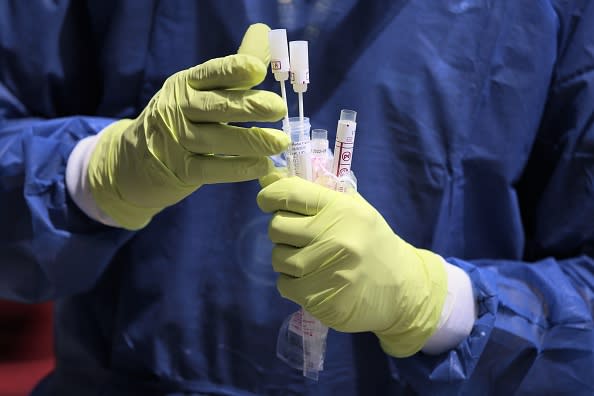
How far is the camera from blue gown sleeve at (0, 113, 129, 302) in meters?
0.86

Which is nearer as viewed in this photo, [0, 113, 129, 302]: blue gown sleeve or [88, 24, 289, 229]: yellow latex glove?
[88, 24, 289, 229]: yellow latex glove

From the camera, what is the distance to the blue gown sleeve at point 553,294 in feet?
2.54

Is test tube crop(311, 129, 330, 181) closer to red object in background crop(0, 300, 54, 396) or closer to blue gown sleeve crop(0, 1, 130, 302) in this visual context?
blue gown sleeve crop(0, 1, 130, 302)

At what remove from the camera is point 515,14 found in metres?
0.83

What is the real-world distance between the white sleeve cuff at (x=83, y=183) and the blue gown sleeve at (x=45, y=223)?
12 millimetres

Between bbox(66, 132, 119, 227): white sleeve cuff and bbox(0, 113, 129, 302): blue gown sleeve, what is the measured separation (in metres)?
0.01

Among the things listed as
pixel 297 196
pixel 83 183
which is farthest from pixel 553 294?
pixel 83 183

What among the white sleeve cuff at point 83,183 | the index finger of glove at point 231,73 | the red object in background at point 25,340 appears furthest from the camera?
the red object in background at point 25,340

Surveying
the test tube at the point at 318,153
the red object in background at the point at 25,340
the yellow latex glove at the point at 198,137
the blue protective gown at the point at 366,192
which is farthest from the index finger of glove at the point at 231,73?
the red object in background at the point at 25,340

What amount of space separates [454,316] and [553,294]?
0.15 meters

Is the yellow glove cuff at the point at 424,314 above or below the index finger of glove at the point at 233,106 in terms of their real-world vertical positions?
below

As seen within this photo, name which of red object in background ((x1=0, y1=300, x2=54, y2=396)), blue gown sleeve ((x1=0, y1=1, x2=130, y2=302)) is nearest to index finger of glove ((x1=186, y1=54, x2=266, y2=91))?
blue gown sleeve ((x1=0, y1=1, x2=130, y2=302))

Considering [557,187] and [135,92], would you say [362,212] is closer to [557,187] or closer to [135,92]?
[557,187]

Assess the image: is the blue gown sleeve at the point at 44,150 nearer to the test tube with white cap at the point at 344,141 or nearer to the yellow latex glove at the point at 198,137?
the yellow latex glove at the point at 198,137
